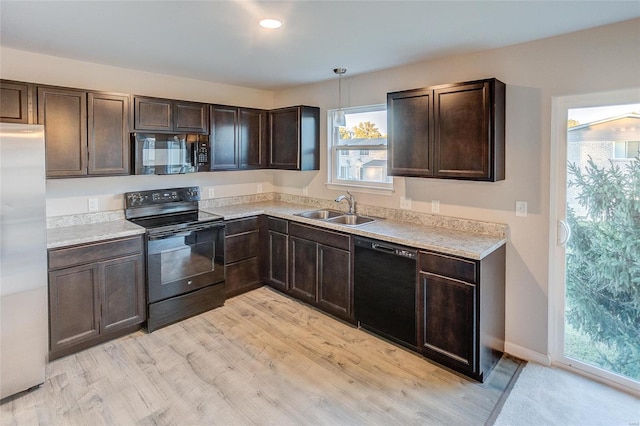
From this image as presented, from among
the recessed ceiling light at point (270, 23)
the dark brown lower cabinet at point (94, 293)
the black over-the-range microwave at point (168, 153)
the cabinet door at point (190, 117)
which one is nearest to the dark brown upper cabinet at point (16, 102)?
the black over-the-range microwave at point (168, 153)

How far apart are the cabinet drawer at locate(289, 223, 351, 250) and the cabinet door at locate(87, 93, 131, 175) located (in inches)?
67.9

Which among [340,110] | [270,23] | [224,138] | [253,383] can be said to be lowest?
[253,383]

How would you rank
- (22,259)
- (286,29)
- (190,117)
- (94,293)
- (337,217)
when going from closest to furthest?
(22,259) < (286,29) < (94,293) < (190,117) < (337,217)

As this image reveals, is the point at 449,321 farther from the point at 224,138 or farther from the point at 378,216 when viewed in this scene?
the point at 224,138

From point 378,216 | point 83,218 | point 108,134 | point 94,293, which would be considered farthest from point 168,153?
point 378,216

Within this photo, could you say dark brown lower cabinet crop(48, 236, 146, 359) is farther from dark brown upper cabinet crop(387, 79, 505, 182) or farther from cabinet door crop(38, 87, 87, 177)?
dark brown upper cabinet crop(387, 79, 505, 182)

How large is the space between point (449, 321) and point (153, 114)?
10.7 ft

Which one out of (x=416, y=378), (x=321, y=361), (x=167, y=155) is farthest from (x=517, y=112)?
(x=167, y=155)

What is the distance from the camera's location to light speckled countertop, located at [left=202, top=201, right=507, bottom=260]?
8.98 ft

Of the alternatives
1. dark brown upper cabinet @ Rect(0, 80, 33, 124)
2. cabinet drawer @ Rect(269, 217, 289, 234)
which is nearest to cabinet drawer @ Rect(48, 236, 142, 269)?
dark brown upper cabinet @ Rect(0, 80, 33, 124)

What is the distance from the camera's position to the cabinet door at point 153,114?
353cm

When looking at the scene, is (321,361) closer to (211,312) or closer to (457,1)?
(211,312)

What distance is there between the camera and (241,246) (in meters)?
4.22

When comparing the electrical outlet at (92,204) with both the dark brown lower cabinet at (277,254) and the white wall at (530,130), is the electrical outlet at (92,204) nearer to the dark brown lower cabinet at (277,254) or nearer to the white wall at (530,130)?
the dark brown lower cabinet at (277,254)
